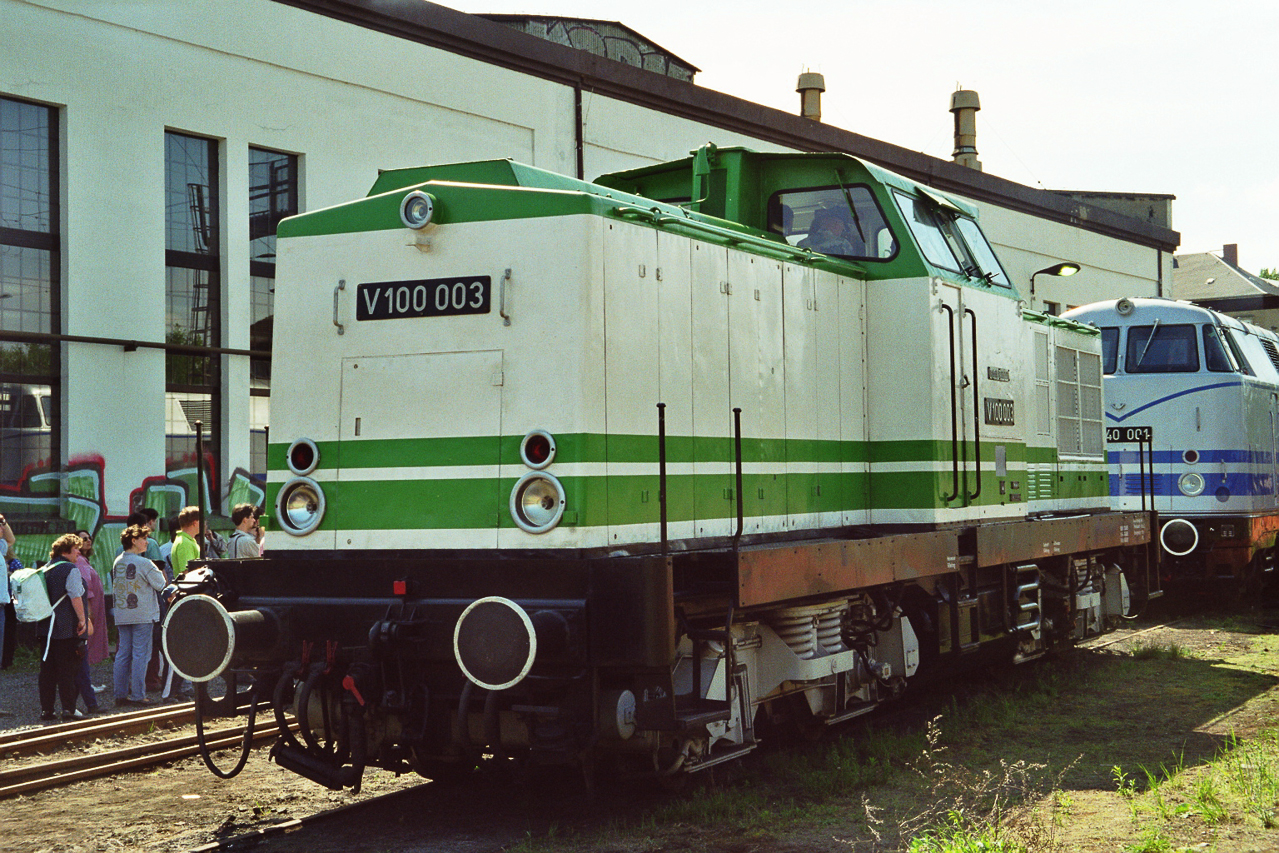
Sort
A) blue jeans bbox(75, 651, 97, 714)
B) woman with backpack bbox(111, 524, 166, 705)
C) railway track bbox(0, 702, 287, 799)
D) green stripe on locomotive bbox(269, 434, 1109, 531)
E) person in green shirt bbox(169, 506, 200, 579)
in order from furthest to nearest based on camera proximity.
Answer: person in green shirt bbox(169, 506, 200, 579), woman with backpack bbox(111, 524, 166, 705), blue jeans bbox(75, 651, 97, 714), railway track bbox(0, 702, 287, 799), green stripe on locomotive bbox(269, 434, 1109, 531)

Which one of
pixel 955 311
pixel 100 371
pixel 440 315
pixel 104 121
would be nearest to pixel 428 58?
pixel 104 121

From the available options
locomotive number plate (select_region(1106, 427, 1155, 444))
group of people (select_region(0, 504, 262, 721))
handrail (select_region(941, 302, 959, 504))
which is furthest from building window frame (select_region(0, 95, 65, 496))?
locomotive number plate (select_region(1106, 427, 1155, 444))

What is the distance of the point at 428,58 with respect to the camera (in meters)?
16.4

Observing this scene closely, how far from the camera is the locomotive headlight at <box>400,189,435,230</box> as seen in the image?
5.97m

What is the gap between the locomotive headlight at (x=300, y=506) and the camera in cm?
614

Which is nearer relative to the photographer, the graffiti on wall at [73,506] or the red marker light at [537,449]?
the red marker light at [537,449]

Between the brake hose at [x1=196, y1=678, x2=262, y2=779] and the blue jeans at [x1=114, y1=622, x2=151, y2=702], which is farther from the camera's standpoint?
the blue jeans at [x1=114, y1=622, x2=151, y2=702]

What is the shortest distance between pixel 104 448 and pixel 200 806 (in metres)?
7.80

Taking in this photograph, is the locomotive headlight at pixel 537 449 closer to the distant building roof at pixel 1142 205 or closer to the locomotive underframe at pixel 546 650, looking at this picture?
the locomotive underframe at pixel 546 650

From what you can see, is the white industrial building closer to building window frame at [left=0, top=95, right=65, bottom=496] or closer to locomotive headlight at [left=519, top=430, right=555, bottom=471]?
building window frame at [left=0, top=95, right=65, bottom=496]

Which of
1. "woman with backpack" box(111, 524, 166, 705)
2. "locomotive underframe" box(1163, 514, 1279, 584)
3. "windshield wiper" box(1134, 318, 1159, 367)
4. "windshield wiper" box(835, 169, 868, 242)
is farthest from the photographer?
"windshield wiper" box(1134, 318, 1159, 367)

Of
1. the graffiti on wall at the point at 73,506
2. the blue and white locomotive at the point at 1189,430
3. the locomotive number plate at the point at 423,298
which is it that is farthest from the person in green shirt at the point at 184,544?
the blue and white locomotive at the point at 1189,430

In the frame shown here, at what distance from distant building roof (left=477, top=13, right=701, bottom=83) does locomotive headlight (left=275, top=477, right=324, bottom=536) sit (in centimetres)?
1616

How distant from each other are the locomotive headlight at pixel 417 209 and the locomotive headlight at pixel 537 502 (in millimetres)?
1336
